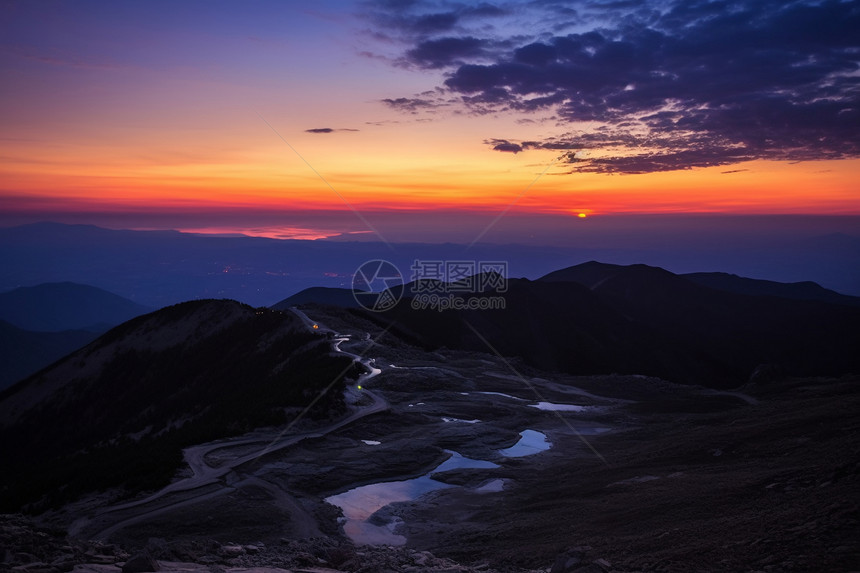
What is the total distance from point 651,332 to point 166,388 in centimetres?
9277

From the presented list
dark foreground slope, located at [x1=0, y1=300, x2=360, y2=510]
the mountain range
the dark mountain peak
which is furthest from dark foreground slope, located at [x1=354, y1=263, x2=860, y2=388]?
dark foreground slope, located at [x1=0, y1=300, x2=360, y2=510]

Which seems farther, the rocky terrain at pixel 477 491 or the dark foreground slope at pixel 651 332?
the dark foreground slope at pixel 651 332

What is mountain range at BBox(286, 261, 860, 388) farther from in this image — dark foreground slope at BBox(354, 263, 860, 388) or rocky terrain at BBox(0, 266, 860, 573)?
rocky terrain at BBox(0, 266, 860, 573)

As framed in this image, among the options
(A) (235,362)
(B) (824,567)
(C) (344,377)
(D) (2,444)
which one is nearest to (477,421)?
(C) (344,377)

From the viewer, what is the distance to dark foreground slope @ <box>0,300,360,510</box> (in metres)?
40.8

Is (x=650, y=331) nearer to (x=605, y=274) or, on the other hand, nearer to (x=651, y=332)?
(x=651, y=332)

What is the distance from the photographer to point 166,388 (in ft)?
216

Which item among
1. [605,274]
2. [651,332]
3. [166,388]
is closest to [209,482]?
[166,388]

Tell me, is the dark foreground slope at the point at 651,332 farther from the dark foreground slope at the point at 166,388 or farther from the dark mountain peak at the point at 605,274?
the dark foreground slope at the point at 166,388

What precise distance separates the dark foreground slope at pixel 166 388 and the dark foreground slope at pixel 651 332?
27197mm

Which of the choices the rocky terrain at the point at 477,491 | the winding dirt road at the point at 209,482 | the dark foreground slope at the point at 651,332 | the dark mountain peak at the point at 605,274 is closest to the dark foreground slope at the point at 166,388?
the rocky terrain at the point at 477,491

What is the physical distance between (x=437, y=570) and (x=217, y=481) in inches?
558

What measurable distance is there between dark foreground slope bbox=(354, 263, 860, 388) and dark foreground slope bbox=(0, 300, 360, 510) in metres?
27.2

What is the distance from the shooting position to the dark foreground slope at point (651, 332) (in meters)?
102
